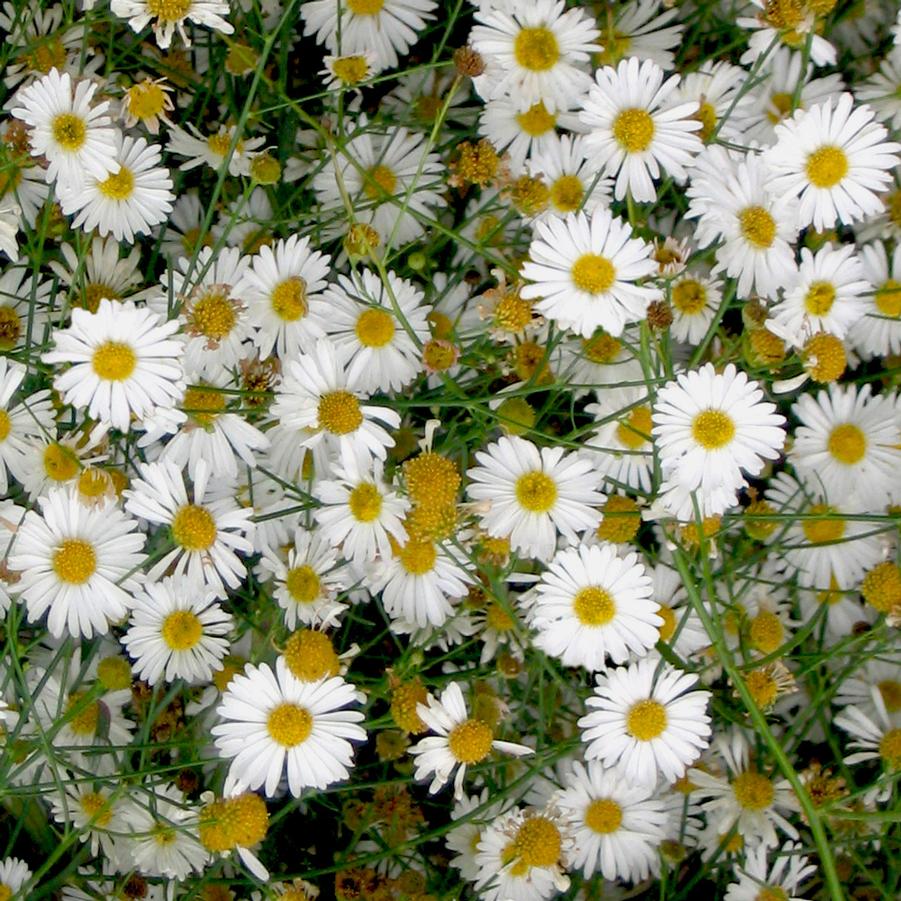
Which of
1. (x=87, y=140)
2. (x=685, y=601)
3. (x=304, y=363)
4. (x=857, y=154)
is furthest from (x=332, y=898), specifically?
(x=857, y=154)

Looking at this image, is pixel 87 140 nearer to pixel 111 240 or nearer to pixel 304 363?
pixel 111 240

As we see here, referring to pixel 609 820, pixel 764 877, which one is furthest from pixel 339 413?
pixel 764 877

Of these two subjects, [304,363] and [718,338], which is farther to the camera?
[718,338]

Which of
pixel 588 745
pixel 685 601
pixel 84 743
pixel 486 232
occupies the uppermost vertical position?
pixel 486 232

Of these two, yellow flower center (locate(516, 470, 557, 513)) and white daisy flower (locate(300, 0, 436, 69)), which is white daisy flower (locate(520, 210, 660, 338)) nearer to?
yellow flower center (locate(516, 470, 557, 513))

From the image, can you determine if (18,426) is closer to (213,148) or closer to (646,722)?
(213,148)

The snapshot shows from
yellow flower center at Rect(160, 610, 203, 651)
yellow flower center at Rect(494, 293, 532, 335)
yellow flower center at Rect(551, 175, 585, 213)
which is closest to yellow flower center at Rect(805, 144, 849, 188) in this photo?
yellow flower center at Rect(551, 175, 585, 213)

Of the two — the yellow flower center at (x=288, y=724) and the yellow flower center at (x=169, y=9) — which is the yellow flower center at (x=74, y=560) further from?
the yellow flower center at (x=169, y=9)
